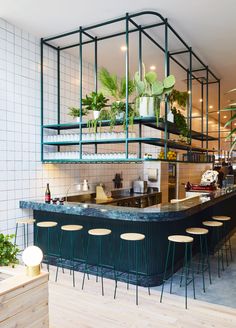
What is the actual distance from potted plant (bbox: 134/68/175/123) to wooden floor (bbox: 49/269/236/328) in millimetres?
2157

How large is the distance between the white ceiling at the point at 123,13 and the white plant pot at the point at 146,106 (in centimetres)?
110

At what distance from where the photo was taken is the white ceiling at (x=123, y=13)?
141 inches

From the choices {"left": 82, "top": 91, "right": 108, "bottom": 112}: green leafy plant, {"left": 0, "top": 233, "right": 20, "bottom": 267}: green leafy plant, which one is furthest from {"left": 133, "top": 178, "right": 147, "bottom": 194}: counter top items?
{"left": 0, "top": 233, "right": 20, "bottom": 267}: green leafy plant

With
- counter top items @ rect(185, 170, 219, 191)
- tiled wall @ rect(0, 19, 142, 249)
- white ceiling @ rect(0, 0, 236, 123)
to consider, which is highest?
white ceiling @ rect(0, 0, 236, 123)

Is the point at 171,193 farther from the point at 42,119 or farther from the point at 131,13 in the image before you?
the point at 131,13

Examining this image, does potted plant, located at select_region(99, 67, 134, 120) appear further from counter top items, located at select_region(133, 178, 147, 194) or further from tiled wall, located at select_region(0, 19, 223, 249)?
counter top items, located at select_region(133, 178, 147, 194)

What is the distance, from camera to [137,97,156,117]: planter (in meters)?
3.82

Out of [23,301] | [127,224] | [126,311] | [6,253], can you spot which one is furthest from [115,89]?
[23,301]

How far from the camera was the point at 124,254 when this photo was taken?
153 inches

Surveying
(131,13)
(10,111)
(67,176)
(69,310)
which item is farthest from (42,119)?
(69,310)

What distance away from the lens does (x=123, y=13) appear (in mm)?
3826

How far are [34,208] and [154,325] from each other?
92.0 inches

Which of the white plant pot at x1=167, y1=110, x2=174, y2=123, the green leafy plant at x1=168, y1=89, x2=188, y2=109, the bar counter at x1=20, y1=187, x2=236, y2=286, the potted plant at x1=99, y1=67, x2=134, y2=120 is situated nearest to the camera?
the bar counter at x1=20, y1=187, x2=236, y2=286

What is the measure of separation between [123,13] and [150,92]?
106 centimetres
